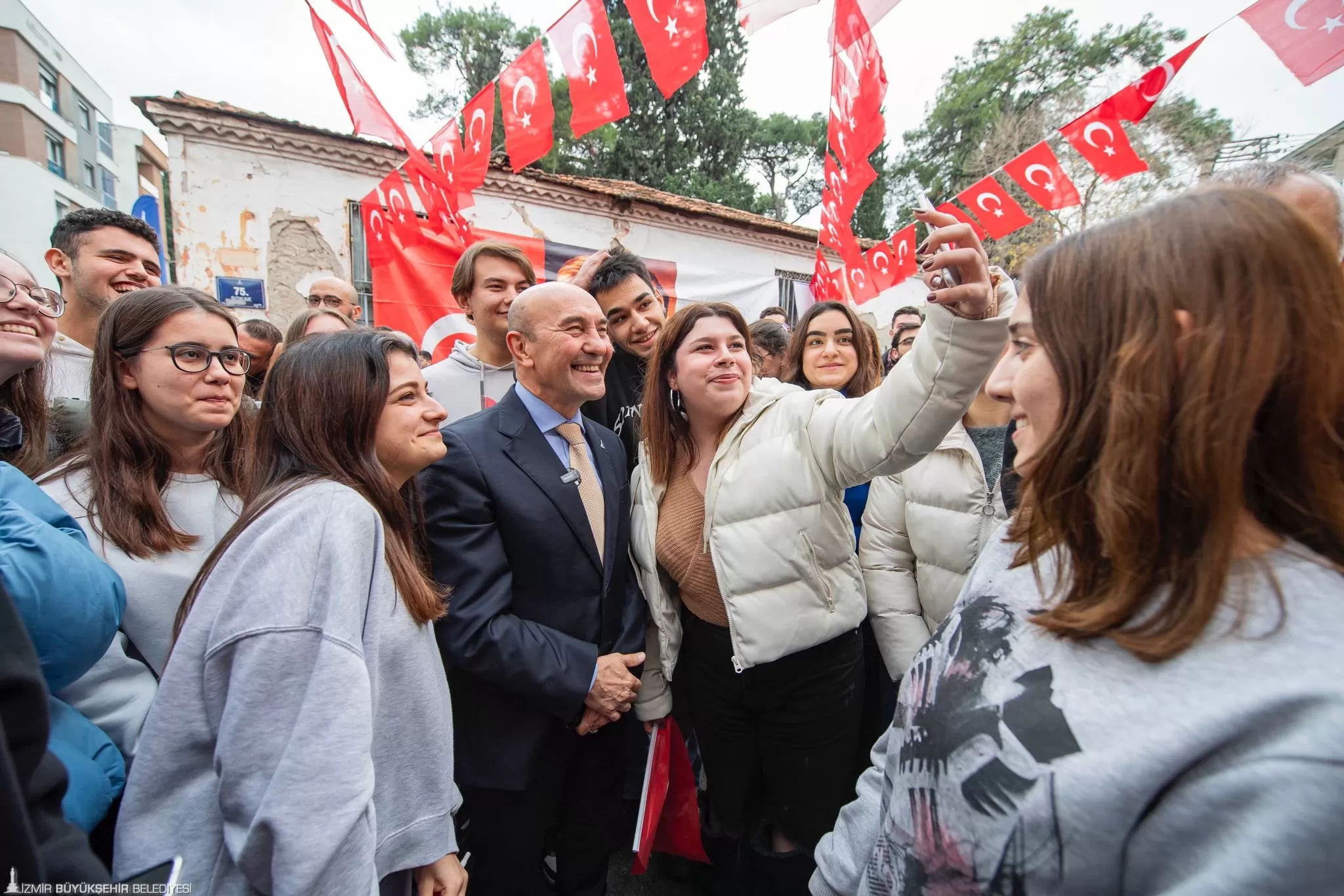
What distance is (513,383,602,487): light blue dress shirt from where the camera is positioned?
208 centimetres

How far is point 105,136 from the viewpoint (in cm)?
3791

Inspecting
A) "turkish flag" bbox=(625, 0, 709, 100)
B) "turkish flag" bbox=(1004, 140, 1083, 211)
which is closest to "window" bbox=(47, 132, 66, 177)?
"turkish flag" bbox=(625, 0, 709, 100)

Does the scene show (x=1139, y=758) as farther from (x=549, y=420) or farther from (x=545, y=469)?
(x=549, y=420)

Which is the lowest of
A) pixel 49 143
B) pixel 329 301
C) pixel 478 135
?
pixel 329 301

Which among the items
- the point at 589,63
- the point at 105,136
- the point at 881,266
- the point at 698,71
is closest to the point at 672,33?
the point at 589,63

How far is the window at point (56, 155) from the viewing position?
3209 cm

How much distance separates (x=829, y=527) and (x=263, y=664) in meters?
1.52

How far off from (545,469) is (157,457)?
3.62ft

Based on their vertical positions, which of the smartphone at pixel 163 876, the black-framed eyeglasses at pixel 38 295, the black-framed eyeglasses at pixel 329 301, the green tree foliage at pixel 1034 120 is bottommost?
the smartphone at pixel 163 876

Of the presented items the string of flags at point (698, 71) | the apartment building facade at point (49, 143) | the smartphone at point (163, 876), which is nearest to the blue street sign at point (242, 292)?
the string of flags at point (698, 71)

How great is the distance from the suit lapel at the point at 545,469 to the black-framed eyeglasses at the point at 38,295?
1.21 m

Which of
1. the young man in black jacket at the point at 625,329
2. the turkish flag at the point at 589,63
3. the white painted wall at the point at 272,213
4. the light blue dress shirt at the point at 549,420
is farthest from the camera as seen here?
the white painted wall at the point at 272,213

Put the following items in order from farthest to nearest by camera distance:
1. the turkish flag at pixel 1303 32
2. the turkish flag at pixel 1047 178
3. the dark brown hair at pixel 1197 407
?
the turkish flag at pixel 1047 178, the turkish flag at pixel 1303 32, the dark brown hair at pixel 1197 407

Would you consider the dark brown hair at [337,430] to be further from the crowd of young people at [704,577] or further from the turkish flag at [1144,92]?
the turkish flag at [1144,92]
